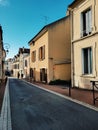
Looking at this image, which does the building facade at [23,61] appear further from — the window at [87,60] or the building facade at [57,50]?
the window at [87,60]

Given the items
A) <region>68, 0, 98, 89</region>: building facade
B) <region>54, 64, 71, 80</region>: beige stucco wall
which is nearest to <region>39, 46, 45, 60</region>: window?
<region>54, 64, 71, 80</region>: beige stucco wall

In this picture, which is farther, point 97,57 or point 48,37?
point 48,37

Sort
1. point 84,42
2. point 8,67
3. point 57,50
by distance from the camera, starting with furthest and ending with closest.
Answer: point 8,67 < point 57,50 < point 84,42

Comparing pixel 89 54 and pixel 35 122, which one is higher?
pixel 89 54

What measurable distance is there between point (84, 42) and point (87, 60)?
151cm

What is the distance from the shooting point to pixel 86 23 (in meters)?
16.4

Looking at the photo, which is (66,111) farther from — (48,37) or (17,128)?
(48,37)

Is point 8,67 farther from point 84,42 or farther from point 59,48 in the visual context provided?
point 84,42

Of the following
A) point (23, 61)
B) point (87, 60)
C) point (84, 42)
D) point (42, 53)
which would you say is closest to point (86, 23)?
point (84, 42)

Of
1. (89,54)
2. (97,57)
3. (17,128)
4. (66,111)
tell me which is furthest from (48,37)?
(17,128)

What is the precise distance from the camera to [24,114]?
751 centimetres

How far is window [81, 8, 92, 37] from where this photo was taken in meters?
15.9

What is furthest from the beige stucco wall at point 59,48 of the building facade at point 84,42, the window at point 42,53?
the building facade at point 84,42

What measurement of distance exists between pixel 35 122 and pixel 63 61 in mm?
19293
